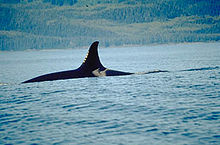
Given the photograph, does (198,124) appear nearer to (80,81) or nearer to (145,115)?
(145,115)

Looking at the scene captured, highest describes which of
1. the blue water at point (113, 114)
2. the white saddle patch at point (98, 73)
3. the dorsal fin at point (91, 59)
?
the dorsal fin at point (91, 59)

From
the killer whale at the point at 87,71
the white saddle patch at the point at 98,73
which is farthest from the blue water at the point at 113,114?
the white saddle patch at the point at 98,73

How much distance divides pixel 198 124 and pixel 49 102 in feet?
31.3

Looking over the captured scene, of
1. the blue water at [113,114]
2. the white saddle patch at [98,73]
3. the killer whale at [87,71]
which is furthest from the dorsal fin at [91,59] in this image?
the blue water at [113,114]

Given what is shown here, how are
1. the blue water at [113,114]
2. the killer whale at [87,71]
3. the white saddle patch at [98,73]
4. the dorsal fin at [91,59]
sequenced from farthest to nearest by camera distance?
1. the white saddle patch at [98,73]
2. the killer whale at [87,71]
3. the dorsal fin at [91,59]
4. the blue water at [113,114]

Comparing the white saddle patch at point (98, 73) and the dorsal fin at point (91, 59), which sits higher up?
the dorsal fin at point (91, 59)

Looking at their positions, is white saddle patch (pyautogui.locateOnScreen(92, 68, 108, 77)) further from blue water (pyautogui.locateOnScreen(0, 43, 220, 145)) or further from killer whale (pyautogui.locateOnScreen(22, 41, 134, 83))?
blue water (pyautogui.locateOnScreen(0, 43, 220, 145))

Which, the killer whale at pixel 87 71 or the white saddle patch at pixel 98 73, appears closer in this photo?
the killer whale at pixel 87 71

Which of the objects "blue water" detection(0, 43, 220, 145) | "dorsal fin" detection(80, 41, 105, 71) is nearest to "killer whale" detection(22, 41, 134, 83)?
"dorsal fin" detection(80, 41, 105, 71)

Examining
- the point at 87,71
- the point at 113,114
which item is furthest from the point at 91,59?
the point at 113,114

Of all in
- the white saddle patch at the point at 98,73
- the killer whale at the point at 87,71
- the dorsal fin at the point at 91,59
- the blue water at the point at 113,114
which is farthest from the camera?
the white saddle patch at the point at 98,73

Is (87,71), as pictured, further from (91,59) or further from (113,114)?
(113,114)

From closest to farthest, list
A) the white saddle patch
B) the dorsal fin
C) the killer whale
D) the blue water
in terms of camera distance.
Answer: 1. the blue water
2. the dorsal fin
3. the killer whale
4. the white saddle patch

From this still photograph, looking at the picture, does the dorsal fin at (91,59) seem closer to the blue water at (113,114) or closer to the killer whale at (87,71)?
the killer whale at (87,71)
